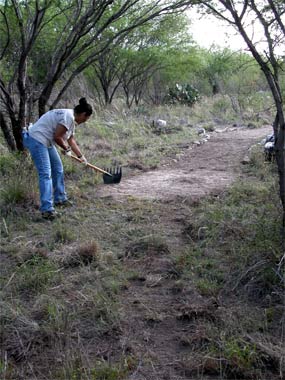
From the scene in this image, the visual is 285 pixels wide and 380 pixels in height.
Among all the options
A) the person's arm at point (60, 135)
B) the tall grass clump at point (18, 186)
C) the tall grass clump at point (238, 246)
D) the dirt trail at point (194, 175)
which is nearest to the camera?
the tall grass clump at point (238, 246)

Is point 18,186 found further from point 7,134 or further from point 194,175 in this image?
point 194,175

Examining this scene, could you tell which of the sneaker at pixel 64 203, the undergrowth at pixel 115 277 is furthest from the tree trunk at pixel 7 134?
the sneaker at pixel 64 203

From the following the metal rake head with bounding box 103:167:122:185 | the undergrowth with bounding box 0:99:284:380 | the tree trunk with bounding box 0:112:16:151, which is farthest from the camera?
the tree trunk with bounding box 0:112:16:151

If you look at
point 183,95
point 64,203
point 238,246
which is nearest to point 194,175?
point 64,203

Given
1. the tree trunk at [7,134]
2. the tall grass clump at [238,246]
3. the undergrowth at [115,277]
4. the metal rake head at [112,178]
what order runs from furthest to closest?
the tree trunk at [7,134], the metal rake head at [112,178], the tall grass clump at [238,246], the undergrowth at [115,277]

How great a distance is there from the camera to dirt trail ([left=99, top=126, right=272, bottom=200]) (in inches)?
250

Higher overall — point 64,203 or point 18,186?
point 18,186

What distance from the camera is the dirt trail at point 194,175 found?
635 centimetres

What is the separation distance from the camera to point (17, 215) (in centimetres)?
525

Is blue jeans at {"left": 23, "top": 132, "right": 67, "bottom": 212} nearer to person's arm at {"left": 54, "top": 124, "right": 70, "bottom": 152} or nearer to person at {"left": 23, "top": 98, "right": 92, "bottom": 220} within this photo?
person at {"left": 23, "top": 98, "right": 92, "bottom": 220}

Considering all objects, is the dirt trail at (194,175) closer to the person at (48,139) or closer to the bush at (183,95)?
the person at (48,139)

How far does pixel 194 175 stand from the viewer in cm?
739

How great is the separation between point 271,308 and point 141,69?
15760 millimetres

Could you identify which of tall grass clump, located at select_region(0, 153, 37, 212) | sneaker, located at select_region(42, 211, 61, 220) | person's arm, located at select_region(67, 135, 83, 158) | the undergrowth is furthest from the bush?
sneaker, located at select_region(42, 211, 61, 220)
